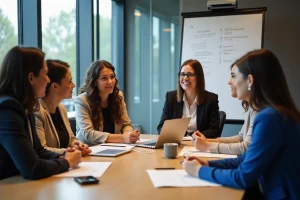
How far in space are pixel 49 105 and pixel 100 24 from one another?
265cm

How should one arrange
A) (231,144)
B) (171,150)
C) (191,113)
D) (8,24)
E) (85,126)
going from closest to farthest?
(171,150) < (231,144) < (85,126) < (191,113) < (8,24)

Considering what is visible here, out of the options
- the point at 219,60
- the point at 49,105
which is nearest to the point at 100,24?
the point at 219,60

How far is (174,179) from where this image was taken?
4.65 feet

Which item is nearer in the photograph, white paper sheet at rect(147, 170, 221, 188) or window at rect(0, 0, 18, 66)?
white paper sheet at rect(147, 170, 221, 188)

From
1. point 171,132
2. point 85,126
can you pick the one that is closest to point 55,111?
point 85,126

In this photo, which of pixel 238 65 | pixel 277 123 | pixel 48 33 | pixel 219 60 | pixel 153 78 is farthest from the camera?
pixel 153 78

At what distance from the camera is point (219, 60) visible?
3.96 m

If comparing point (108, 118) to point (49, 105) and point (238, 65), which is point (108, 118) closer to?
point (49, 105)

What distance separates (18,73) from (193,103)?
162 cm

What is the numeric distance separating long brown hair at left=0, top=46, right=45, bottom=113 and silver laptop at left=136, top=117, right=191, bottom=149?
2.93ft

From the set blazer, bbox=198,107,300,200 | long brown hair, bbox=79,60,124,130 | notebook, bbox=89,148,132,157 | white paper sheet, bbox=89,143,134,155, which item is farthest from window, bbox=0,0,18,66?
blazer, bbox=198,107,300,200

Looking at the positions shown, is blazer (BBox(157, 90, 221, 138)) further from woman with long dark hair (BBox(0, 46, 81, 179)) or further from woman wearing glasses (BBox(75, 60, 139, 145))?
woman with long dark hair (BBox(0, 46, 81, 179))

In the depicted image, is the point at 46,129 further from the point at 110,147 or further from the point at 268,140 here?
the point at 268,140

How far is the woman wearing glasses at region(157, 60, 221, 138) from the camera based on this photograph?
8.87 feet
